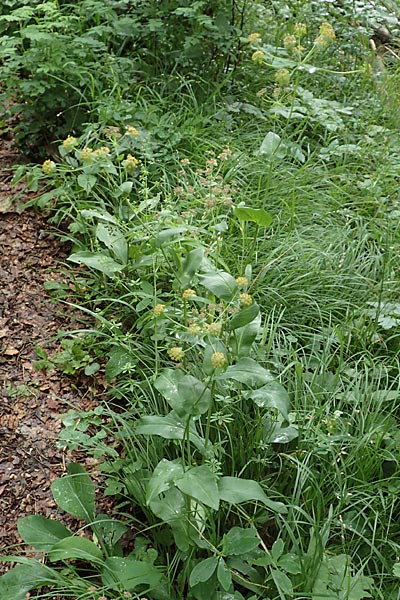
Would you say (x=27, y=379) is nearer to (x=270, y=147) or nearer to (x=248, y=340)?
(x=248, y=340)

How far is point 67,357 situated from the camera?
2521mm

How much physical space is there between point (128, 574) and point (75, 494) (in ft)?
1.02

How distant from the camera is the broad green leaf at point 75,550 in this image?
5.77 ft

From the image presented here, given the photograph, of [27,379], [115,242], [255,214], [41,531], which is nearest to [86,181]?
[115,242]

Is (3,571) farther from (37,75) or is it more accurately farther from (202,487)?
(37,75)

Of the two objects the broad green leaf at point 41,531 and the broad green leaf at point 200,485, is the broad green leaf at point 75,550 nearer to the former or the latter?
the broad green leaf at point 41,531

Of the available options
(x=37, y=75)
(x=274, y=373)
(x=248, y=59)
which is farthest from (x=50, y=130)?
(x=274, y=373)

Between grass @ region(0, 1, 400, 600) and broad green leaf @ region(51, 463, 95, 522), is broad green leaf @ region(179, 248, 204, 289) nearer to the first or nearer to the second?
grass @ region(0, 1, 400, 600)

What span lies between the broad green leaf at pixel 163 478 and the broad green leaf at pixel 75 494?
14.5 inches

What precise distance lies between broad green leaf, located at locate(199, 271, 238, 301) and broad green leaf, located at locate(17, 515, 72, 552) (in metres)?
0.81

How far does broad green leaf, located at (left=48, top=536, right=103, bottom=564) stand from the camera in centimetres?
176

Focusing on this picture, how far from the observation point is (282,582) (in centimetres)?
171

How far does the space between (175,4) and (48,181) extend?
4.09ft

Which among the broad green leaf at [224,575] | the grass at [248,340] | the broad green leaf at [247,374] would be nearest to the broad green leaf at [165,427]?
the grass at [248,340]
